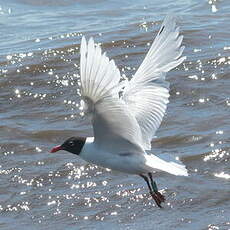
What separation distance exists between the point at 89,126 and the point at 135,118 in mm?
3716

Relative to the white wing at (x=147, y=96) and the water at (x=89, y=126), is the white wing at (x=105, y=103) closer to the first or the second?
the white wing at (x=147, y=96)

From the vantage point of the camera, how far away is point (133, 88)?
6.21 metres

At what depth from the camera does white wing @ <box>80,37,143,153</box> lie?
493 centimetres

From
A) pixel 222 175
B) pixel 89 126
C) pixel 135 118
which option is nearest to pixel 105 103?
pixel 135 118

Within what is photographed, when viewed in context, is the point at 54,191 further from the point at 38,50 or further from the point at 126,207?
the point at 38,50

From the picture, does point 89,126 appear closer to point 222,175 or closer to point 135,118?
point 222,175

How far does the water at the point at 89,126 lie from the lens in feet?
23.6

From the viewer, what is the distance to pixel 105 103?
206 inches

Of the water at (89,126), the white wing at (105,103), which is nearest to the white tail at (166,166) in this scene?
the white wing at (105,103)

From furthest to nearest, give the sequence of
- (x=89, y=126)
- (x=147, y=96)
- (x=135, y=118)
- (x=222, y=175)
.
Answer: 1. (x=89, y=126)
2. (x=222, y=175)
3. (x=147, y=96)
4. (x=135, y=118)

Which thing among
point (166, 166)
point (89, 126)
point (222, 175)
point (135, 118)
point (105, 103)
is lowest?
point (89, 126)

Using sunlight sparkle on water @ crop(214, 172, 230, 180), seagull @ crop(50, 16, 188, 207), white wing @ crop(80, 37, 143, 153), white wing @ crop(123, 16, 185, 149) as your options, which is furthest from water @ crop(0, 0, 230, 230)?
white wing @ crop(80, 37, 143, 153)

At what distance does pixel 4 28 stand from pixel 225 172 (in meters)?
7.31

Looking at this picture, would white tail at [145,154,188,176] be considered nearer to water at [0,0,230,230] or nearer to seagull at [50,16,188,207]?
seagull at [50,16,188,207]
